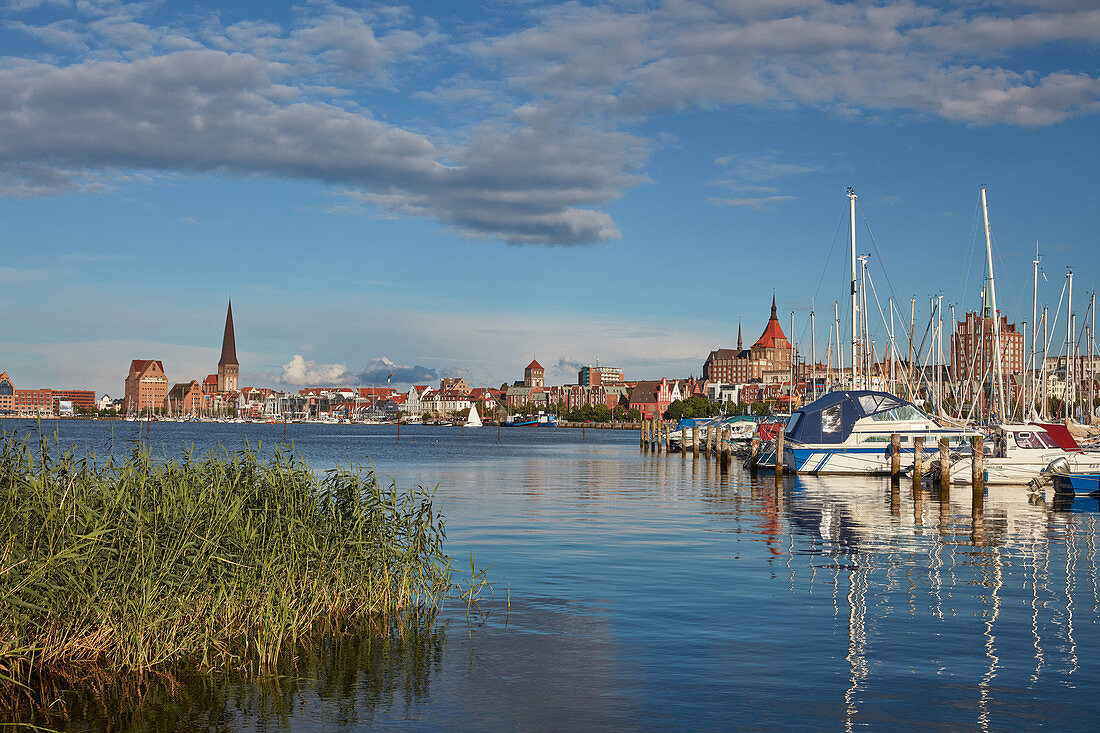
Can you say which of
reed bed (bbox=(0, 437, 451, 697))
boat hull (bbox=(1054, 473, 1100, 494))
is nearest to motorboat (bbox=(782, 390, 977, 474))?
boat hull (bbox=(1054, 473, 1100, 494))

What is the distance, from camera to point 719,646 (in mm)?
14547

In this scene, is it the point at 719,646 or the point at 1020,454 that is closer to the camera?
the point at 719,646

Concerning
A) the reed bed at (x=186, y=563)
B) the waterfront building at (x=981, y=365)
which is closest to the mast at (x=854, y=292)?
the waterfront building at (x=981, y=365)

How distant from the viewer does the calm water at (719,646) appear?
11.3 metres

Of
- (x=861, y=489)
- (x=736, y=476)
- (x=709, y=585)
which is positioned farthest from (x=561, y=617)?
(x=736, y=476)

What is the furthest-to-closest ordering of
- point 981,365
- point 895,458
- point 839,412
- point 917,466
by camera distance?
1. point 981,365
2. point 839,412
3. point 895,458
4. point 917,466

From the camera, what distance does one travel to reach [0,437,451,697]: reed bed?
465 inches

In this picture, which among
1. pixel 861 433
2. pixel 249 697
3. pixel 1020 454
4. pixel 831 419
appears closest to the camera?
pixel 249 697

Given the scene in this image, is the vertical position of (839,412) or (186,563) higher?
(839,412)

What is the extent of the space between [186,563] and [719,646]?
7.26 m

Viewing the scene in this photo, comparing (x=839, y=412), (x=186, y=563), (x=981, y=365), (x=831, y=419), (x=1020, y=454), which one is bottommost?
(x=1020, y=454)

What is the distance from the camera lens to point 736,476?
53750mm

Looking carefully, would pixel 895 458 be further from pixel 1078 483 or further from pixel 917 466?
pixel 1078 483

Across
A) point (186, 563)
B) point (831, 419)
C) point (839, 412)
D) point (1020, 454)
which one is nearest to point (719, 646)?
point (186, 563)
